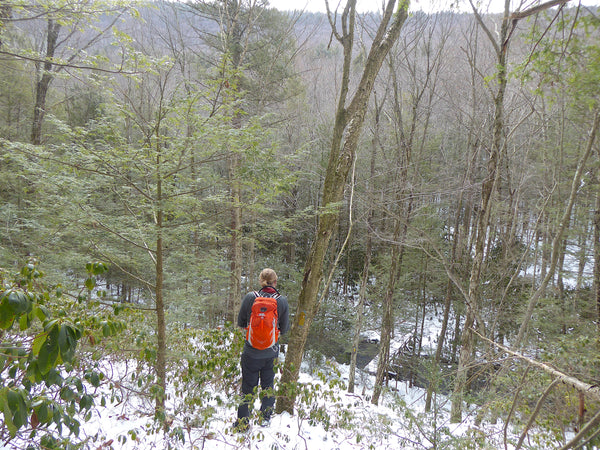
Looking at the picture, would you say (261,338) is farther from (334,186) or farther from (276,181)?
(334,186)

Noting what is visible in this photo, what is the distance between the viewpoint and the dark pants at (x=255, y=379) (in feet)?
11.0

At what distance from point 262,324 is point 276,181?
1.67 meters

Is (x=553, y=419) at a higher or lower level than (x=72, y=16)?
lower

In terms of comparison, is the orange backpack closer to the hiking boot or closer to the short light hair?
the short light hair

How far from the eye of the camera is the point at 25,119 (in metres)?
10.1

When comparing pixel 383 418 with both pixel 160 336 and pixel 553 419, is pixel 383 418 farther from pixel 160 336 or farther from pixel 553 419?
pixel 160 336

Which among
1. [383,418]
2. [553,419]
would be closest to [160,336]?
[383,418]

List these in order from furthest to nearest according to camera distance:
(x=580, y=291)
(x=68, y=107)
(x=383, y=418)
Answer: (x=68, y=107)
(x=580, y=291)
(x=383, y=418)

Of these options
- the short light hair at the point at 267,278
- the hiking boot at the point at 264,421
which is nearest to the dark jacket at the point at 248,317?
the short light hair at the point at 267,278

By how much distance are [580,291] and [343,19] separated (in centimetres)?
994

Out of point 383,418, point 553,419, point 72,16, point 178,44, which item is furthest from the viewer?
point 178,44

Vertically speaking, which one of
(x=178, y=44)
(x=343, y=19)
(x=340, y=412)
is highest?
(x=178, y=44)

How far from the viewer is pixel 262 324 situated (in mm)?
3219

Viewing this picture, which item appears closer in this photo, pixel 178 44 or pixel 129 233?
pixel 129 233
